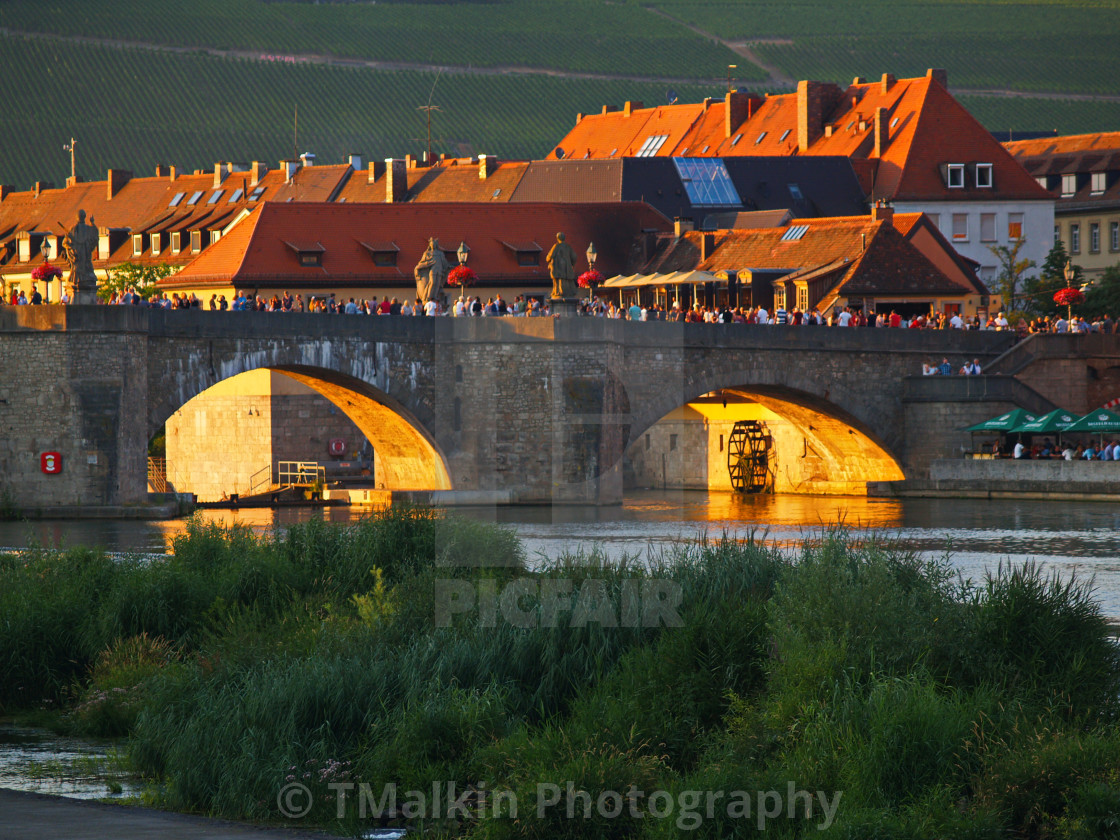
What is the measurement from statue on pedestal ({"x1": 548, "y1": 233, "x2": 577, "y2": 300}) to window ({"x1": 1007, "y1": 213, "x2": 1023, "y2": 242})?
3282cm

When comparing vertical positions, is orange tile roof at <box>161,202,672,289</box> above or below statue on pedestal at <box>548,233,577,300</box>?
above

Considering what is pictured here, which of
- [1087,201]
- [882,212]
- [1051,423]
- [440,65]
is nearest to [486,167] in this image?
[882,212]

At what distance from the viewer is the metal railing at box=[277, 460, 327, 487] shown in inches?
2251

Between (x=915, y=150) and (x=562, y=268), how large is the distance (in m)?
34.0

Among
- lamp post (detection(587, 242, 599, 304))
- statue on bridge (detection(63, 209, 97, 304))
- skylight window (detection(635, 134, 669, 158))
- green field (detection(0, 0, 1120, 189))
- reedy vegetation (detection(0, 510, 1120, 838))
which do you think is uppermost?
green field (detection(0, 0, 1120, 189))

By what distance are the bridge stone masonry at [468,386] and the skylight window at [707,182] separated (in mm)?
18547

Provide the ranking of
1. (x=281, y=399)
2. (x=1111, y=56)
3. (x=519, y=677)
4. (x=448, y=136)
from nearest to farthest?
(x=519, y=677), (x=281, y=399), (x=448, y=136), (x=1111, y=56)

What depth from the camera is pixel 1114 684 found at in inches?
647

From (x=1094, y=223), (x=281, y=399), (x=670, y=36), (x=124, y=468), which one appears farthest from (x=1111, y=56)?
(x=124, y=468)

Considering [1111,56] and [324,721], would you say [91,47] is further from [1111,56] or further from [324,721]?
[324,721]

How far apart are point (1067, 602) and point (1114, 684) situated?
876 millimetres

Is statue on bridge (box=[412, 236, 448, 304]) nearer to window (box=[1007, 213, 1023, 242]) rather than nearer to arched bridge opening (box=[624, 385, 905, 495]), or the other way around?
arched bridge opening (box=[624, 385, 905, 495])

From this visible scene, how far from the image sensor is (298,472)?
57.2m

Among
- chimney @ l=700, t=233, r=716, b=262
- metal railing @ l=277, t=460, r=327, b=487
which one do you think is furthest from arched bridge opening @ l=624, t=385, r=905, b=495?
metal railing @ l=277, t=460, r=327, b=487
